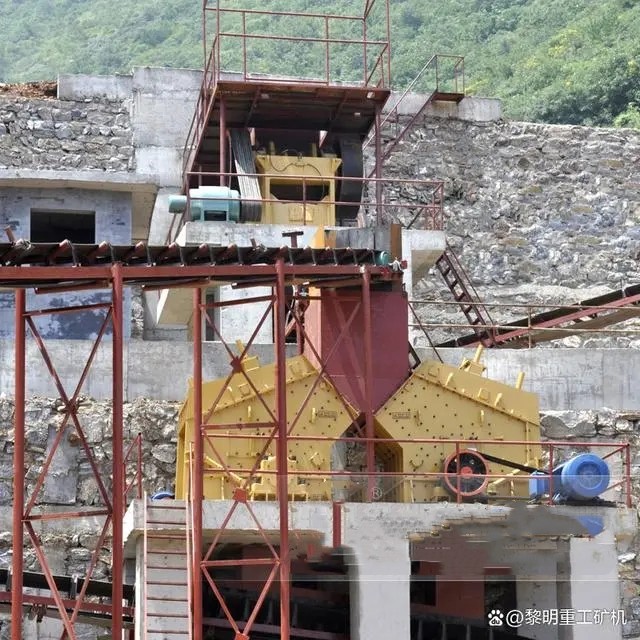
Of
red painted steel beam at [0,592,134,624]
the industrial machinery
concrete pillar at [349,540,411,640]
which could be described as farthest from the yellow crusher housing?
the industrial machinery

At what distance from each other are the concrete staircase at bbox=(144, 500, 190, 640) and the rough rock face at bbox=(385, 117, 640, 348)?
22.3m

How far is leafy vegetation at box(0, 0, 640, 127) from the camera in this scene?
6794cm

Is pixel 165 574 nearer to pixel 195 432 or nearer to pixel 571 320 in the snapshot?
pixel 195 432

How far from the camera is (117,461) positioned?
78.6 feet

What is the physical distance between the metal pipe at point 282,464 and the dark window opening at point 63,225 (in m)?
13.1

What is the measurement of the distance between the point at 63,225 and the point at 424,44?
46048mm

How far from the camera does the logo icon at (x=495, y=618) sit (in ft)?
92.2

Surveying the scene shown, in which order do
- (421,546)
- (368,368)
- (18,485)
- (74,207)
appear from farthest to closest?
(74,207) → (368,368) → (421,546) → (18,485)

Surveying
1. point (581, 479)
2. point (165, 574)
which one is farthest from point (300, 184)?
point (165, 574)

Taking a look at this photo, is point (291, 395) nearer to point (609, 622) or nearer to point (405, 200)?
point (609, 622)

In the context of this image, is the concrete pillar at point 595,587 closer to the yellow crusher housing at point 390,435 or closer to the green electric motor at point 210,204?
the yellow crusher housing at point 390,435

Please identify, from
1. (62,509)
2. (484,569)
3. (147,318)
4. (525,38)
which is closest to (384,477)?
(484,569)

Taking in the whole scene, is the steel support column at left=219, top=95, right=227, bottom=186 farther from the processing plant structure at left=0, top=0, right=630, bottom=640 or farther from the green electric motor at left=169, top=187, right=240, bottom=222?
the processing plant structure at left=0, top=0, right=630, bottom=640

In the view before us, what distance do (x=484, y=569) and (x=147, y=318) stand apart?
1903 centimetres
